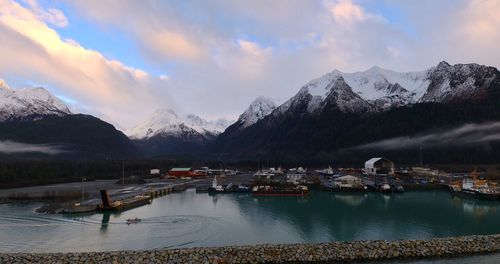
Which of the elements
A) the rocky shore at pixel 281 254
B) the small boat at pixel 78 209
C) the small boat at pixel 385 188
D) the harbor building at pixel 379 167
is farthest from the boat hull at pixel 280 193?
the rocky shore at pixel 281 254

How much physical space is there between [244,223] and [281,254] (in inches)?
637

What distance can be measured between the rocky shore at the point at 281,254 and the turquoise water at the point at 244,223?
542 cm

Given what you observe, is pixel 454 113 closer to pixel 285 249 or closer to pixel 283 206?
pixel 283 206

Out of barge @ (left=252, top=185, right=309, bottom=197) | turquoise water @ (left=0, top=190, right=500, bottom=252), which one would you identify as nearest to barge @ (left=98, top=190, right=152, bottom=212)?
turquoise water @ (left=0, top=190, right=500, bottom=252)

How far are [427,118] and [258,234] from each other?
455 ft

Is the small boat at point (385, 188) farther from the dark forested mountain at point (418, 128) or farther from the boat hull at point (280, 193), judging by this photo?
the dark forested mountain at point (418, 128)

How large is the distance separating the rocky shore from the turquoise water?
214 inches

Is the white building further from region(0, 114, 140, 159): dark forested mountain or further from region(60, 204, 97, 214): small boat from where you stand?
region(0, 114, 140, 159): dark forested mountain

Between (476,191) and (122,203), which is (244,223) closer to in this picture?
(122,203)

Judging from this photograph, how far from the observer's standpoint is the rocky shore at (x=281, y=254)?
25.0 m

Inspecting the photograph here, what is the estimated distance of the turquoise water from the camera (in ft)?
109

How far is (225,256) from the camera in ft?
83.8

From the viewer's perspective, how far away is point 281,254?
25.9 metres

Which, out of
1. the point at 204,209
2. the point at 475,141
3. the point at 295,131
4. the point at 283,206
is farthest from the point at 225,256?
the point at 295,131
